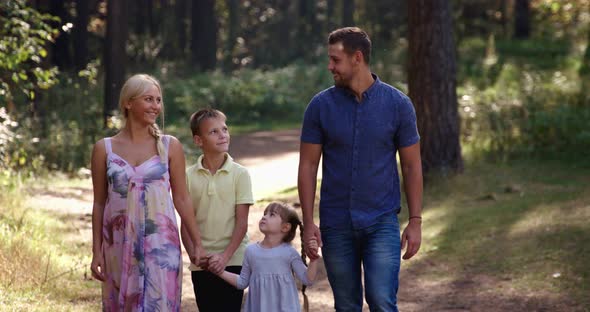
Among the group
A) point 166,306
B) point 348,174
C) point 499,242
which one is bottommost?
point 499,242

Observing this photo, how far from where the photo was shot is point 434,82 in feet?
49.9

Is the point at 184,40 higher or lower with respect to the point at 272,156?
higher

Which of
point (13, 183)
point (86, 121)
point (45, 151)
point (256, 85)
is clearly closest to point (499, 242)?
point (13, 183)

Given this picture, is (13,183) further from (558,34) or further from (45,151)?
(558,34)

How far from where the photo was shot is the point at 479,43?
36844 millimetres

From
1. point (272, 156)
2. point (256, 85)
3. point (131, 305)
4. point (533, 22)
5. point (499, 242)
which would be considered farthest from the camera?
point (533, 22)

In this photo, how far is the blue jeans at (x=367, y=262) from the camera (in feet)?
18.5

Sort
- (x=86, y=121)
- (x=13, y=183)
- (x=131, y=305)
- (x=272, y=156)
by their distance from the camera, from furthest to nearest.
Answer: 1. (x=86, y=121)
2. (x=272, y=156)
3. (x=13, y=183)
4. (x=131, y=305)

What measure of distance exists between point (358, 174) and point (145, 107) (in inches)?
48.5

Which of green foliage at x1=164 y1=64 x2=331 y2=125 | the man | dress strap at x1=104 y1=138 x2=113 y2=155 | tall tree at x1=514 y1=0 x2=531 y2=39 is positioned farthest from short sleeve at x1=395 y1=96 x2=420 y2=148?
tall tree at x1=514 y1=0 x2=531 y2=39

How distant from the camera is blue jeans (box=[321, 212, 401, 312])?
562 centimetres

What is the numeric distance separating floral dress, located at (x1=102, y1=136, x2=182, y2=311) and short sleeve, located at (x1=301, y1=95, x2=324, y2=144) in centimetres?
83

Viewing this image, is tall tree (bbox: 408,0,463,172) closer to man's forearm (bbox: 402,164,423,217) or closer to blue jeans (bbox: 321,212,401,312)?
man's forearm (bbox: 402,164,423,217)

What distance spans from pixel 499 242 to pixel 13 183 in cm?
646
